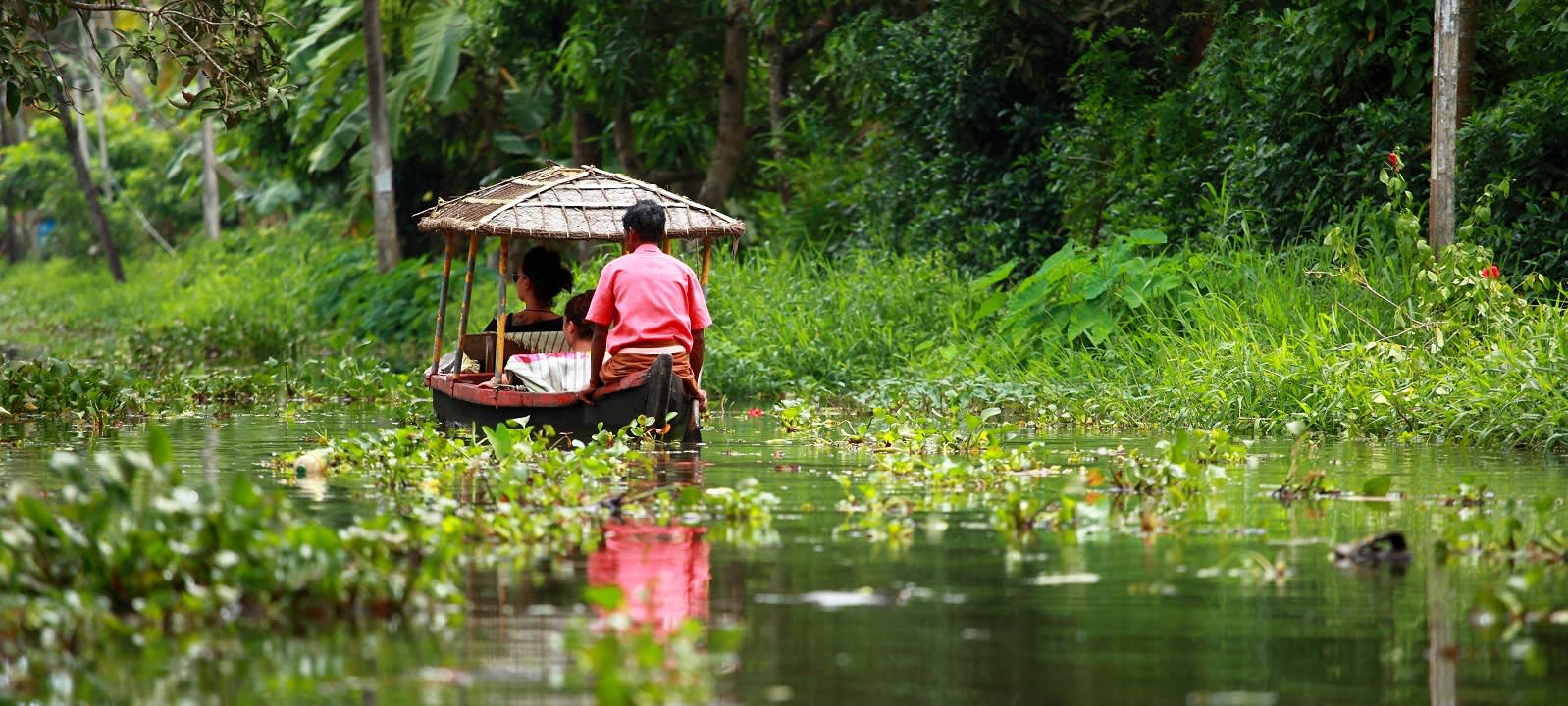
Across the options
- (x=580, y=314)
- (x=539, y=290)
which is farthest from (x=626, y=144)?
(x=580, y=314)

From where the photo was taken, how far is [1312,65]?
14.8 m

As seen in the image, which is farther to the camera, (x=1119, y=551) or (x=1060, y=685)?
(x=1119, y=551)

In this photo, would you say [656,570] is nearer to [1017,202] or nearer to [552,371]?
[552,371]

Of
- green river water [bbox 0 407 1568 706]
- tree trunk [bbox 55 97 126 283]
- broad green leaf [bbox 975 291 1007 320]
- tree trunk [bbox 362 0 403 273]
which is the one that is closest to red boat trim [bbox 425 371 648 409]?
green river water [bbox 0 407 1568 706]

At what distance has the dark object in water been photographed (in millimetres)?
6742

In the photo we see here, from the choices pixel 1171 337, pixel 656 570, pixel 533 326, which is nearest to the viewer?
pixel 656 570

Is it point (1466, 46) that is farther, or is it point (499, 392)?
point (1466, 46)

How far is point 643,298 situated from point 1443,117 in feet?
18.3

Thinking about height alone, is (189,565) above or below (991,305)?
below

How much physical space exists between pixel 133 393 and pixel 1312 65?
9681 mm

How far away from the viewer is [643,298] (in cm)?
1159

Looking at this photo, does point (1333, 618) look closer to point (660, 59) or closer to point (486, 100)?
point (660, 59)

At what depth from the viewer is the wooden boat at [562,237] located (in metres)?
11.6

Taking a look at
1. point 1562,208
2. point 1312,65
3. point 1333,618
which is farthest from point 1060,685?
point 1312,65
